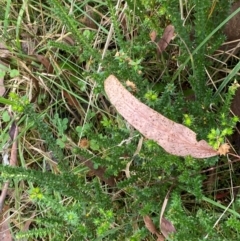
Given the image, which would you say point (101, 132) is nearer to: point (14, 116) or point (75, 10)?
point (14, 116)

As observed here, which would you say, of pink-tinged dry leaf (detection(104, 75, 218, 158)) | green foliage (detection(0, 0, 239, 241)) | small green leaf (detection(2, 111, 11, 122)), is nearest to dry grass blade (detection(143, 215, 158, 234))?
green foliage (detection(0, 0, 239, 241))

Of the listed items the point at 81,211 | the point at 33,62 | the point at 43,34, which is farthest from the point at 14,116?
the point at 81,211

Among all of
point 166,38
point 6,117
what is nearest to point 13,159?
point 6,117

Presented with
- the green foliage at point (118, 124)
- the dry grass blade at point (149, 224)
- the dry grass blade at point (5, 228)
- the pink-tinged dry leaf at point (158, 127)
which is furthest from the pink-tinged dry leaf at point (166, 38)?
the dry grass blade at point (5, 228)

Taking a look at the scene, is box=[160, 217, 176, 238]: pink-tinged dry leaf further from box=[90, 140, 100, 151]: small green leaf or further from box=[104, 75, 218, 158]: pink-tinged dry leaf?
box=[90, 140, 100, 151]: small green leaf

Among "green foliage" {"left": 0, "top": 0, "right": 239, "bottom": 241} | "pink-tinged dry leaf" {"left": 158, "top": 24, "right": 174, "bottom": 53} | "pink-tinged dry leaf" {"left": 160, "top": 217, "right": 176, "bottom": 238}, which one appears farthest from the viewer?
"pink-tinged dry leaf" {"left": 158, "top": 24, "right": 174, "bottom": 53}

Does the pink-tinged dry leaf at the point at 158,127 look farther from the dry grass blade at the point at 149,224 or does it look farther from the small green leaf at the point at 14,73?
the small green leaf at the point at 14,73
